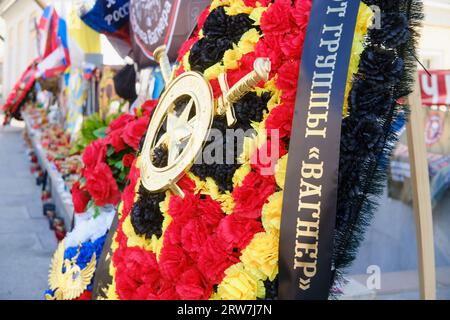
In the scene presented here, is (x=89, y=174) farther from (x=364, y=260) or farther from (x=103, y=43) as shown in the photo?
(x=103, y=43)

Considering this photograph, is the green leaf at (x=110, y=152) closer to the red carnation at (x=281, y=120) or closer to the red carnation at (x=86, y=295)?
the red carnation at (x=86, y=295)

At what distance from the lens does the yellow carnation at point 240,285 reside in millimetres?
1401

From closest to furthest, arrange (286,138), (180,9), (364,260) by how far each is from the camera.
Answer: (286,138) < (180,9) < (364,260)

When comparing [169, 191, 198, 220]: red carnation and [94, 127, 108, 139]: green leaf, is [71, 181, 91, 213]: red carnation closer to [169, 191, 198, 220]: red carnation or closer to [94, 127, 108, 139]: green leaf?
[94, 127, 108, 139]: green leaf

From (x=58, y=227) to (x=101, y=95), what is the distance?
9.25ft

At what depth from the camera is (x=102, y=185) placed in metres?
2.53

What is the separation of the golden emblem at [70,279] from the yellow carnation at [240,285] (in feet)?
3.15

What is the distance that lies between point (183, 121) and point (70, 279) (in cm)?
96

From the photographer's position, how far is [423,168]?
5.12ft

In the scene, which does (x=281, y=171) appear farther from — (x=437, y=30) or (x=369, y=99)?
(x=437, y=30)

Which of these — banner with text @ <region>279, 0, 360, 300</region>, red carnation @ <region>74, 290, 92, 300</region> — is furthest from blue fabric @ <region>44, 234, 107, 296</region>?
banner with text @ <region>279, 0, 360, 300</region>

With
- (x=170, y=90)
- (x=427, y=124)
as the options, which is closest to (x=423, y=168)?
(x=170, y=90)

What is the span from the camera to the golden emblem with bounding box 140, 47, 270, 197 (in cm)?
158

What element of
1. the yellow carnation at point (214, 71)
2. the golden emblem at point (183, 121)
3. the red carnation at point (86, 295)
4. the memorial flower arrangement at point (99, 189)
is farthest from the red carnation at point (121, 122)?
the yellow carnation at point (214, 71)
